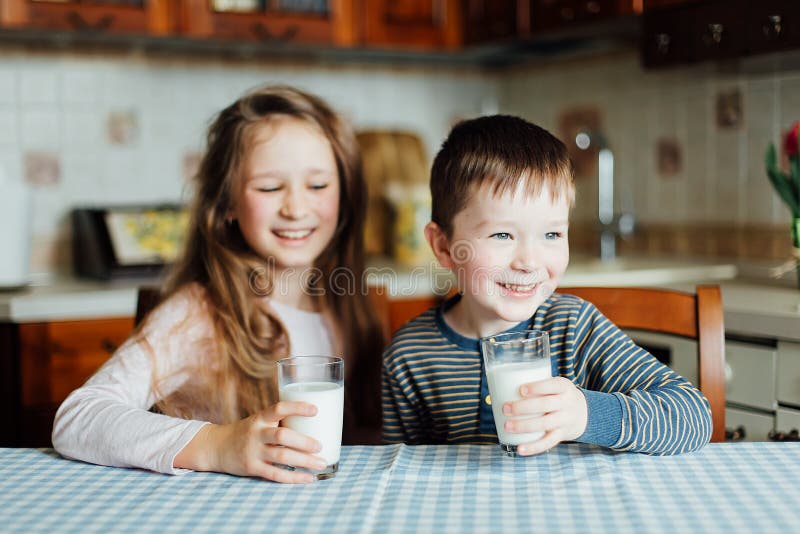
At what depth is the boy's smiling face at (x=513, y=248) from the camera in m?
1.10

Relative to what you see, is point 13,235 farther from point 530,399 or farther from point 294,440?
point 530,399

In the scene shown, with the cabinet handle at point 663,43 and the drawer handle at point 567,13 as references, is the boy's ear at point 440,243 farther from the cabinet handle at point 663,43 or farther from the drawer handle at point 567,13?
the drawer handle at point 567,13

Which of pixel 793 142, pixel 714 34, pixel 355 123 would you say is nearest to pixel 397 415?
pixel 793 142

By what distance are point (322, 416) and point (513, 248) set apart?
1.14 feet

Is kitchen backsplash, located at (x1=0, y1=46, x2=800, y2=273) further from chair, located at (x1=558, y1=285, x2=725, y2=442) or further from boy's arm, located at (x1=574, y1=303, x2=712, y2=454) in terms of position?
boy's arm, located at (x1=574, y1=303, x2=712, y2=454)

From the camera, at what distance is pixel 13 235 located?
215 cm

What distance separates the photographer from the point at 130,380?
4.03 feet

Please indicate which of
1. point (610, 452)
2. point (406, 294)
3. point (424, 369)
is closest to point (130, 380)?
point (424, 369)

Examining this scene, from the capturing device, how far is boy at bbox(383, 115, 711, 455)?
98cm

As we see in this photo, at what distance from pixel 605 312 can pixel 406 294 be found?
36.8 inches

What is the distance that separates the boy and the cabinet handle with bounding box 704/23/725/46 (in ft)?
3.37

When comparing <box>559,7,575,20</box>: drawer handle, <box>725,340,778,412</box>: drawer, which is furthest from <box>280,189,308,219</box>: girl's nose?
<box>559,7,575,20</box>: drawer handle

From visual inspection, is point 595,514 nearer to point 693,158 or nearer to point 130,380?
point 130,380

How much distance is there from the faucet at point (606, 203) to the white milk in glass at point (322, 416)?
1764mm
